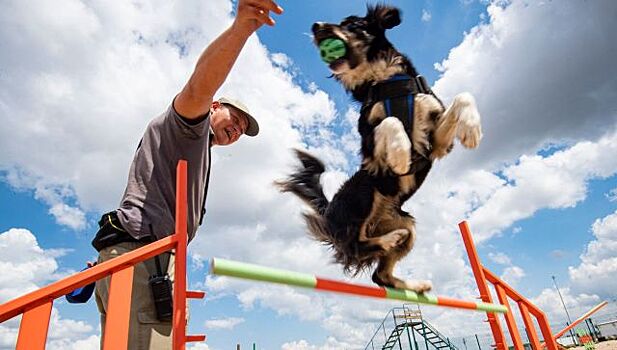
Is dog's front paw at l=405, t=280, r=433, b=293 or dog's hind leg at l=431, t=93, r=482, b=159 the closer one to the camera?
dog's hind leg at l=431, t=93, r=482, b=159

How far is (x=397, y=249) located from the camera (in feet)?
10.3

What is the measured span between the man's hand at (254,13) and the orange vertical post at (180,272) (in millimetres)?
680

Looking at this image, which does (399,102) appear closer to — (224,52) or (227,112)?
(227,112)

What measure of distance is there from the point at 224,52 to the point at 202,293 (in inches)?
53.6

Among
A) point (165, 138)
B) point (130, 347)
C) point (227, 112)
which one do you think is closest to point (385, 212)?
point (227, 112)

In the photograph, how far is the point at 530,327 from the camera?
344cm

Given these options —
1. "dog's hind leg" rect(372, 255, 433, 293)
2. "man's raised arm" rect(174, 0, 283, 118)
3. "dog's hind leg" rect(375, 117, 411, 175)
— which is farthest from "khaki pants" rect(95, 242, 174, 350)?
"dog's hind leg" rect(372, 255, 433, 293)

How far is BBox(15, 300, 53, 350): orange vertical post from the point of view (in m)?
1.35

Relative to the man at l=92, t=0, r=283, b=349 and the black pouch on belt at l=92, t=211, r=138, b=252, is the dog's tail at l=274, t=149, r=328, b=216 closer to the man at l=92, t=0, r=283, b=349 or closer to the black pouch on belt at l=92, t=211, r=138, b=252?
the man at l=92, t=0, r=283, b=349

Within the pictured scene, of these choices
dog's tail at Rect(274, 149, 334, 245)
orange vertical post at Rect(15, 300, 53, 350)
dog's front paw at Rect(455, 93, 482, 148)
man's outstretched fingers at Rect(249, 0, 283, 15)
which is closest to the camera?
orange vertical post at Rect(15, 300, 53, 350)

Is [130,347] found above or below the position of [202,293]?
below

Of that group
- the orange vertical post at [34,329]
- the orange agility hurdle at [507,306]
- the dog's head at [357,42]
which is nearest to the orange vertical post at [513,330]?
the orange agility hurdle at [507,306]

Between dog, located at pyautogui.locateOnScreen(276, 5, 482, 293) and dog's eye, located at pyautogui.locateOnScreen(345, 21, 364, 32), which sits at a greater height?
dog's eye, located at pyautogui.locateOnScreen(345, 21, 364, 32)

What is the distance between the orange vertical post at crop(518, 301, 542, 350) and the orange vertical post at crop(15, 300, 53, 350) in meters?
3.74
